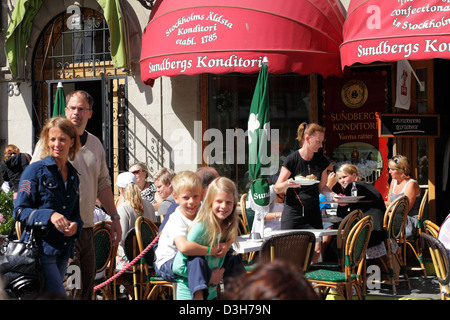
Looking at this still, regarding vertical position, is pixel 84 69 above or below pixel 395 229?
above

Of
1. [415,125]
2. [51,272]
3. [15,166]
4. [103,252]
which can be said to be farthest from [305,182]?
[15,166]

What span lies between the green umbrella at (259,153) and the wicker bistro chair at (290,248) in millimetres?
995

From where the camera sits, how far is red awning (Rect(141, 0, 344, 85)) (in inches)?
367

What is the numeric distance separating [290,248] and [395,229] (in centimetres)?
314

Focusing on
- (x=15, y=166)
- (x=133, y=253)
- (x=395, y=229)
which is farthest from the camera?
(x=15, y=166)

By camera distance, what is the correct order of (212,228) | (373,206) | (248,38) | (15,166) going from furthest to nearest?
(15,166) < (248,38) < (373,206) < (212,228)

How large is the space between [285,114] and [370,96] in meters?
1.45

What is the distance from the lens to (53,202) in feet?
14.2

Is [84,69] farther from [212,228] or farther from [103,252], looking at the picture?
[212,228]

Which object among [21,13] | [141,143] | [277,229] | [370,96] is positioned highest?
[21,13]

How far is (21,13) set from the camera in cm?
1169
